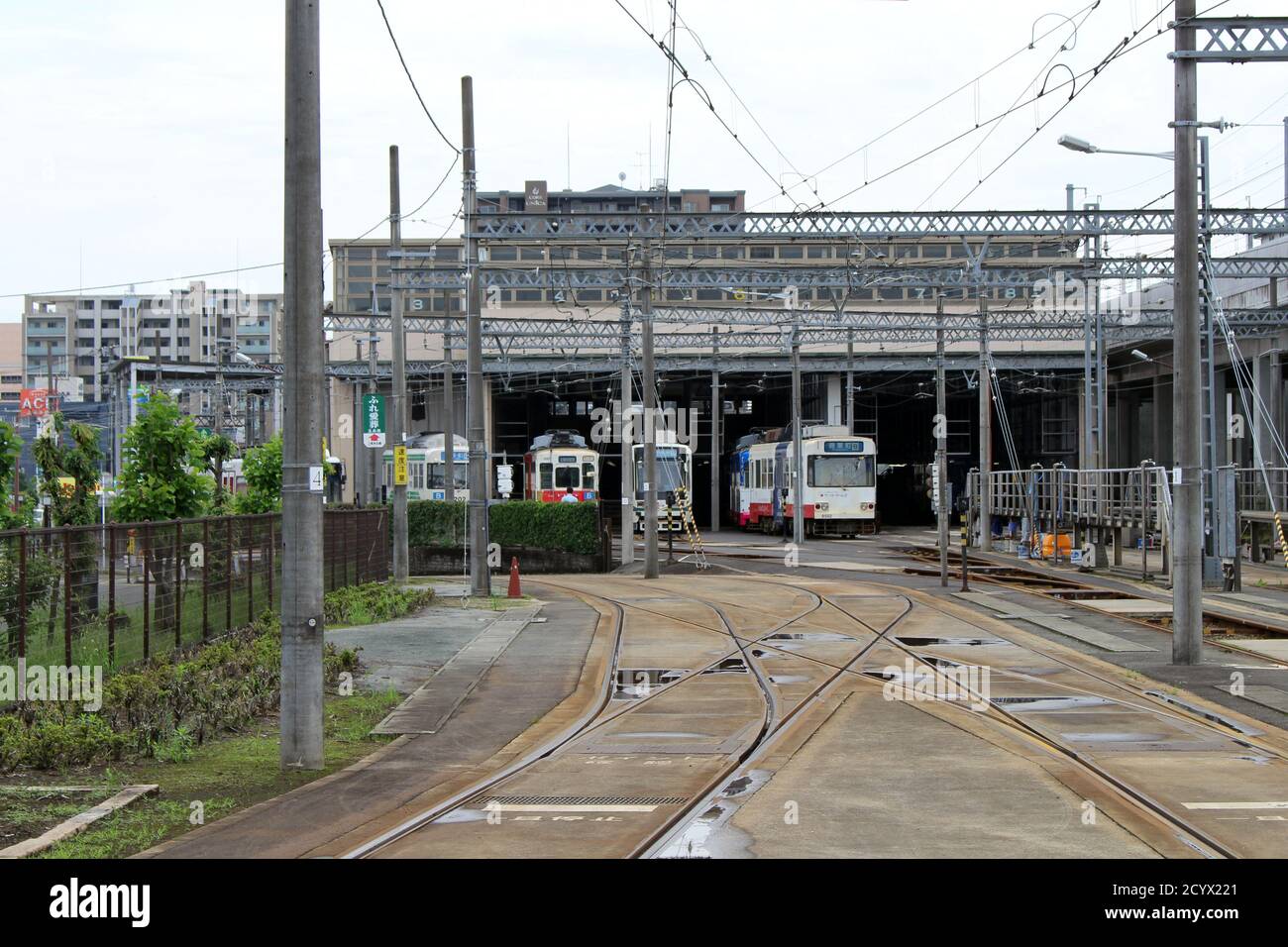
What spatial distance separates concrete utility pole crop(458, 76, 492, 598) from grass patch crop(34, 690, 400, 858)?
1314 centimetres

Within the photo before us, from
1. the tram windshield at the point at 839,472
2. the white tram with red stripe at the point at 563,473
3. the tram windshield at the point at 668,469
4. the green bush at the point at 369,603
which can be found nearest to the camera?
the green bush at the point at 369,603

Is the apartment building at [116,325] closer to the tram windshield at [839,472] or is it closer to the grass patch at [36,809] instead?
the tram windshield at [839,472]

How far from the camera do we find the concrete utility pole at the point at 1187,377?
16.2 metres

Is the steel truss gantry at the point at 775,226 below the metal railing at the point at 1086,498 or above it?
above

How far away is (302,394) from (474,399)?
16.0 m

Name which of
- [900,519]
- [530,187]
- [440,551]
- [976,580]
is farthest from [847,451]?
[530,187]

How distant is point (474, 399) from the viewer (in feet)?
88.2

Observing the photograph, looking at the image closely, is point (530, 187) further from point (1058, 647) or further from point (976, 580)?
point (1058, 647)

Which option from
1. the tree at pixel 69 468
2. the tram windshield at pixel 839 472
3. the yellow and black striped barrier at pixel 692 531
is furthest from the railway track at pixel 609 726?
the tram windshield at pixel 839 472

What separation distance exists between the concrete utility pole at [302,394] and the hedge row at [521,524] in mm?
30969

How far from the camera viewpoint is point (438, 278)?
132 ft

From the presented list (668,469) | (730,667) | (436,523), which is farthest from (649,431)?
(668,469)
